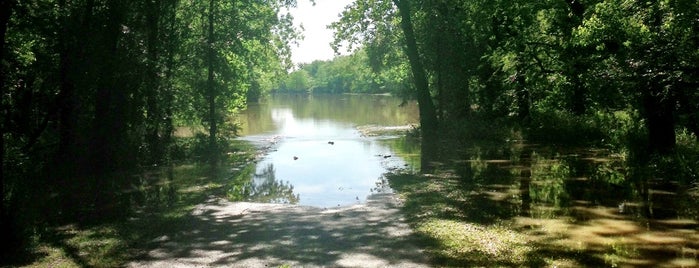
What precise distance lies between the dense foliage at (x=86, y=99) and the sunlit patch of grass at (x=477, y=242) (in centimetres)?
760

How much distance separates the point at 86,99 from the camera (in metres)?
18.0

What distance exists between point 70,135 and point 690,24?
18709 millimetres

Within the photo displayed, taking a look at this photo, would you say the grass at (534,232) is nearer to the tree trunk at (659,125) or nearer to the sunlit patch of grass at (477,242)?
the sunlit patch of grass at (477,242)

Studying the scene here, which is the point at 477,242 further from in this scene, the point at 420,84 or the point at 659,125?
the point at 420,84

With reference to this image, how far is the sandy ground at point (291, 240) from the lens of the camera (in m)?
8.38

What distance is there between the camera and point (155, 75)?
70.3 ft

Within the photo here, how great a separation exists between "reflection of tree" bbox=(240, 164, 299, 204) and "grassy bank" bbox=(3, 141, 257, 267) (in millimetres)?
809

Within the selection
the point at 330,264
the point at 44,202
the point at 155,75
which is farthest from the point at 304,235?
the point at 155,75

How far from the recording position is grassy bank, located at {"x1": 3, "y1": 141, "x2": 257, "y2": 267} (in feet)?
28.8

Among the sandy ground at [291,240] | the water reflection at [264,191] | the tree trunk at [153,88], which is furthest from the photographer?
the tree trunk at [153,88]

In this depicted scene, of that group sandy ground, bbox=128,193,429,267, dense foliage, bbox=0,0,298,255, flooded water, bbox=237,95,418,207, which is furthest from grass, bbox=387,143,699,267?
dense foliage, bbox=0,0,298,255

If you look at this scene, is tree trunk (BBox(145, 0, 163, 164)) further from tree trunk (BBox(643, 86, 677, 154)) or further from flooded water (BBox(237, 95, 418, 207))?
tree trunk (BBox(643, 86, 677, 154))

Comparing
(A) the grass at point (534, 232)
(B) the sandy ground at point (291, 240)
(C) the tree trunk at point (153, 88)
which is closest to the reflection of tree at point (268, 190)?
(B) the sandy ground at point (291, 240)

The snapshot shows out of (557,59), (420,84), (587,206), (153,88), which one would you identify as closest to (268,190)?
(153,88)
